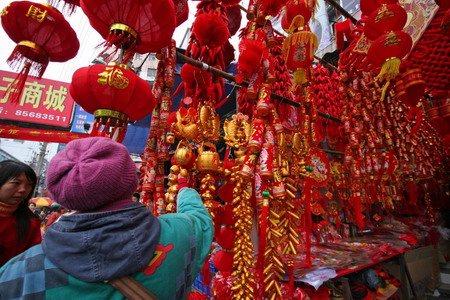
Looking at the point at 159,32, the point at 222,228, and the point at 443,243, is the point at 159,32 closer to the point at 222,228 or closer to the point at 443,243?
the point at 222,228

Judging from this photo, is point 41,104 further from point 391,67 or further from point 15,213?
point 391,67

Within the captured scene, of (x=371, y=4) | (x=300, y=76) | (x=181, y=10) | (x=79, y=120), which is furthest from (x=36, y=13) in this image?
(x=79, y=120)

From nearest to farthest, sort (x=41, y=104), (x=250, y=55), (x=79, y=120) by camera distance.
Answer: (x=250, y=55) < (x=41, y=104) < (x=79, y=120)

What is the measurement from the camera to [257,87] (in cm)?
145

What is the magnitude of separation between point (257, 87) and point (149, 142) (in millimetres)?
816

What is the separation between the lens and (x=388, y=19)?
1328 millimetres

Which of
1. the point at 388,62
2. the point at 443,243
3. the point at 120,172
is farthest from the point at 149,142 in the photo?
the point at 443,243

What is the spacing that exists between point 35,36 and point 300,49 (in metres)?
1.58

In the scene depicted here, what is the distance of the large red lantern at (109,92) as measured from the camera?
101cm

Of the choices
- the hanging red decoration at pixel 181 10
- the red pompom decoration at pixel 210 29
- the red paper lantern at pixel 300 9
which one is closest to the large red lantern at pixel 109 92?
the red pompom decoration at pixel 210 29

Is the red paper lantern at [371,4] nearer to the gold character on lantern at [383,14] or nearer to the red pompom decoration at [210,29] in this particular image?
the gold character on lantern at [383,14]

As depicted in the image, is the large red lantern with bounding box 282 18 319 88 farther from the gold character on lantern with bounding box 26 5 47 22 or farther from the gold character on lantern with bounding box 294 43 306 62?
the gold character on lantern with bounding box 26 5 47 22

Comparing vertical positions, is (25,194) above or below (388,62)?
below

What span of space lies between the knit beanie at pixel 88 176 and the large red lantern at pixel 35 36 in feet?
3.23
